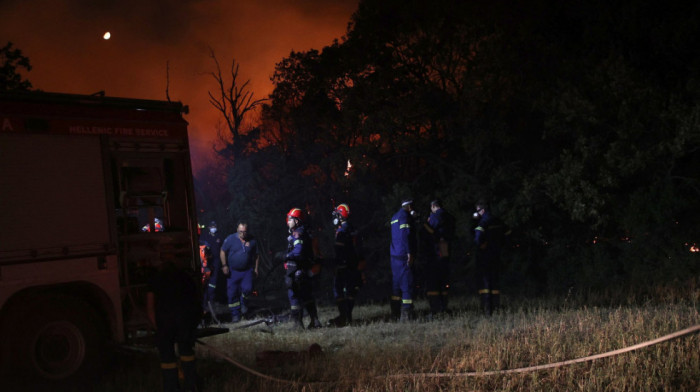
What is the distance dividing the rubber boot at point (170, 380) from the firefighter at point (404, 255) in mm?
5123

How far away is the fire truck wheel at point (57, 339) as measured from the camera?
667cm

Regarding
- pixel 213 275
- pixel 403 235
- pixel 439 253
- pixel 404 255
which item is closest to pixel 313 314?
pixel 404 255

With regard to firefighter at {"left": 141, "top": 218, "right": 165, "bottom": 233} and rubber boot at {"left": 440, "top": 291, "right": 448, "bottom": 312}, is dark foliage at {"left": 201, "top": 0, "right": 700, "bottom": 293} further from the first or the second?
firefighter at {"left": 141, "top": 218, "right": 165, "bottom": 233}

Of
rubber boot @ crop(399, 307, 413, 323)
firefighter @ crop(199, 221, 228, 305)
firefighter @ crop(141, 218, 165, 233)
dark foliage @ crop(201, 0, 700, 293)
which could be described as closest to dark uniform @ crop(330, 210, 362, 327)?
rubber boot @ crop(399, 307, 413, 323)

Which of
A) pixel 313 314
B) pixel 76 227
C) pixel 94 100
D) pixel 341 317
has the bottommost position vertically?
pixel 341 317

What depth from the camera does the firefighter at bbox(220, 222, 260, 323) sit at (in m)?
12.4

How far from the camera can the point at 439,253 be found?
38.5ft

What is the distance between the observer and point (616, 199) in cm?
1562

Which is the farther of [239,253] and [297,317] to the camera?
[239,253]

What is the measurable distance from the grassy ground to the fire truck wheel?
427 mm

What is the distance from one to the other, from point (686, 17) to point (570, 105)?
308 cm

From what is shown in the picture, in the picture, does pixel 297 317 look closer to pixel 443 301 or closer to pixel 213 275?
pixel 443 301

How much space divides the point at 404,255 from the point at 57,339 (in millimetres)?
5549

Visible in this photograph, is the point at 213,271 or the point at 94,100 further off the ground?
the point at 94,100
